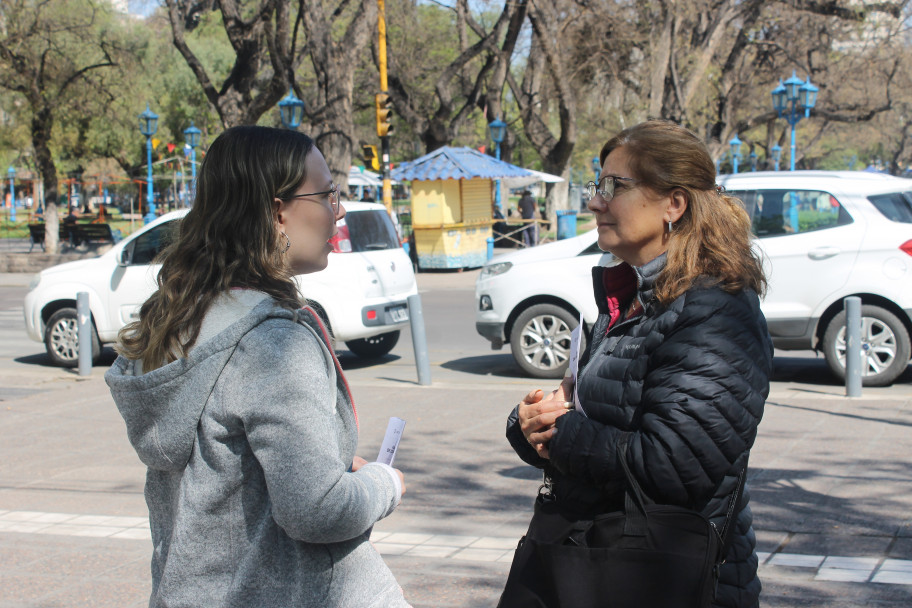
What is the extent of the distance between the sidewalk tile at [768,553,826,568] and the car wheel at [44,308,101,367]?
856 centimetres

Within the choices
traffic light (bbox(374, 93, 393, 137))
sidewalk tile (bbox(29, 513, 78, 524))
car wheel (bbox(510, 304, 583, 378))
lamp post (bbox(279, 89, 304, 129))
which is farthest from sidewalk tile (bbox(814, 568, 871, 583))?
lamp post (bbox(279, 89, 304, 129))

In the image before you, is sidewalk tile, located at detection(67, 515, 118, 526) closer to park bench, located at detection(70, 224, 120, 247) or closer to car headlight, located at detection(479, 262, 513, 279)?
car headlight, located at detection(479, 262, 513, 279)

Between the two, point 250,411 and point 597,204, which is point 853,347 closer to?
point 597,204

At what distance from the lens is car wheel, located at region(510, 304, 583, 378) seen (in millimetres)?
9547

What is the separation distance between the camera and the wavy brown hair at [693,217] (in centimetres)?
220

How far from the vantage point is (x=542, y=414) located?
7.30ft

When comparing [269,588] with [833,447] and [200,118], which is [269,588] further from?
[200,118]

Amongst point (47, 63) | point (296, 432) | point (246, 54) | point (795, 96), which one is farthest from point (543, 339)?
point (47, 63)

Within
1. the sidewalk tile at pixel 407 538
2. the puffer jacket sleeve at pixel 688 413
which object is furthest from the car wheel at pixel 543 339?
the puffer jacket sleeve at pixel 688 413

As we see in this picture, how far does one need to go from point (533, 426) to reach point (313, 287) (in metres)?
7.93

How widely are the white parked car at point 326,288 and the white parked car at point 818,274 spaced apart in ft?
5.18

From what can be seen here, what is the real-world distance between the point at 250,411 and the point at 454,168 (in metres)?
21.8

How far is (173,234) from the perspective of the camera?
2154mm

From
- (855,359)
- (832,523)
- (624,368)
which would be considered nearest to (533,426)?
(624,368)
